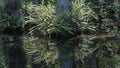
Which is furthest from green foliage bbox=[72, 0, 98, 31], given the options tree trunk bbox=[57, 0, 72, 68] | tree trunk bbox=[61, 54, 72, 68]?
tree trunk bbox=[61, 54, 72, 68]

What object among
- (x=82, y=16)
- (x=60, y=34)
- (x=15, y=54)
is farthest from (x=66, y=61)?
(x=82, y=16)

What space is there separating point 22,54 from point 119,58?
2.39 meters

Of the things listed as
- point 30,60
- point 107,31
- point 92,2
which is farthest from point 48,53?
point 92,2

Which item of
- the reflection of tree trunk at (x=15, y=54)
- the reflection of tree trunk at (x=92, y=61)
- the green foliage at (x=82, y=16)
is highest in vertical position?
the green foliage at (x=82, y=16)

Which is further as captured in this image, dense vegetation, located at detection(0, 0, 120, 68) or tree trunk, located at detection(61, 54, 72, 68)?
dense vegetation, located at detection(0, 0, 120, 68)

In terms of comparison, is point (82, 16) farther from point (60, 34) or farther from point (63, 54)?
point (63, 54)

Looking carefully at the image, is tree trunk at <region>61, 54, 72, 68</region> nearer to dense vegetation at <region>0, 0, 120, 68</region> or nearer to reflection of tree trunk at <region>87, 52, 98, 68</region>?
dense vegetation at <region>0, 0, 120, 68</region>

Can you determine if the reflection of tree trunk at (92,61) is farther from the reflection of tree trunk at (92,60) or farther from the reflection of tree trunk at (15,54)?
the reflection of tree trunk at (15,54)

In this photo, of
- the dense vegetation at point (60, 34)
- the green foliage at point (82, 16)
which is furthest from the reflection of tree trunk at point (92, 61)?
the green foliage at point (82, 16)

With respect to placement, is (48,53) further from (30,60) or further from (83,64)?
(83,64)

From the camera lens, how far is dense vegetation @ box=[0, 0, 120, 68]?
7.05 metres

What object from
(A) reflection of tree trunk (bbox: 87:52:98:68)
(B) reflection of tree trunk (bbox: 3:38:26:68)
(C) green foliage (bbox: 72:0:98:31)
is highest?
(C) green foliage (bbox: 72:0:98:31)

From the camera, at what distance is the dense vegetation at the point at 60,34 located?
7055mm

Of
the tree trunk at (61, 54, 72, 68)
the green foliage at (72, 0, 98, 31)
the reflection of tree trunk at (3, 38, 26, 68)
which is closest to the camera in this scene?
the tree trunk at (61, 54, 72, 68)
